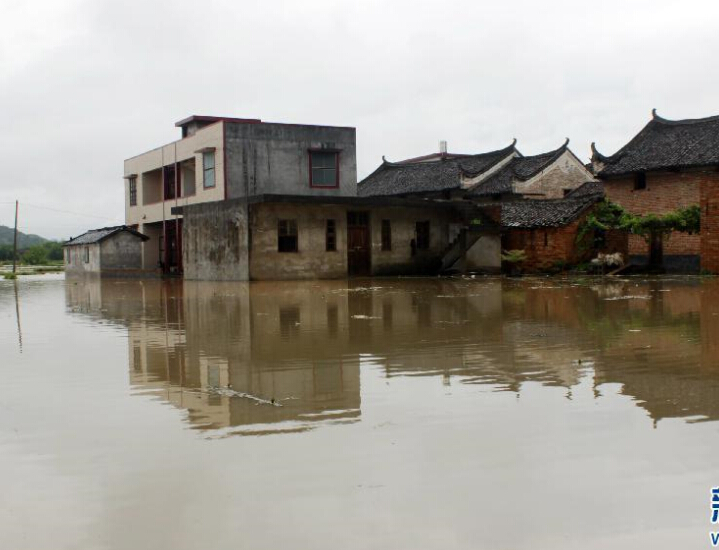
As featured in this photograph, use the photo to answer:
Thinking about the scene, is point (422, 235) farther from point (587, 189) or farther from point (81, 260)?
point (81, 260)

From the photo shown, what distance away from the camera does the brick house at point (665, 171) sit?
1163 inches

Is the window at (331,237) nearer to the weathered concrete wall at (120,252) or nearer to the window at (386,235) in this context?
the window at (386,235)

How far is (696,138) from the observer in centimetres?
3048

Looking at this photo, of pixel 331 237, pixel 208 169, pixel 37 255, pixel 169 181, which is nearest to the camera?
pixel 331 237

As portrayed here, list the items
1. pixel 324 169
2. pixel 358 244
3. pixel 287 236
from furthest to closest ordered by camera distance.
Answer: pixel 324 169 → pixel 358 244 → pixel 287 236

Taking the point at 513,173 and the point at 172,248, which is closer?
the point at 513,173

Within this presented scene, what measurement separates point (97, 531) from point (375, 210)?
2496cm

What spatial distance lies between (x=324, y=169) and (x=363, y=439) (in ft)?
94.0

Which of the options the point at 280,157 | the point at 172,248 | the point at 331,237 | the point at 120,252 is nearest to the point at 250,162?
the point at 280,157

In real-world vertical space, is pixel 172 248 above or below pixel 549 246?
above

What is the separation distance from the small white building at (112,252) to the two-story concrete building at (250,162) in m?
2.63

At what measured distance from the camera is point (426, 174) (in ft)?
138

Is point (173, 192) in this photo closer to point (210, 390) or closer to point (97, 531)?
point (210, 390)

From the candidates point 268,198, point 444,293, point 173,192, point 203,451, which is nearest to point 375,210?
point 268,198
